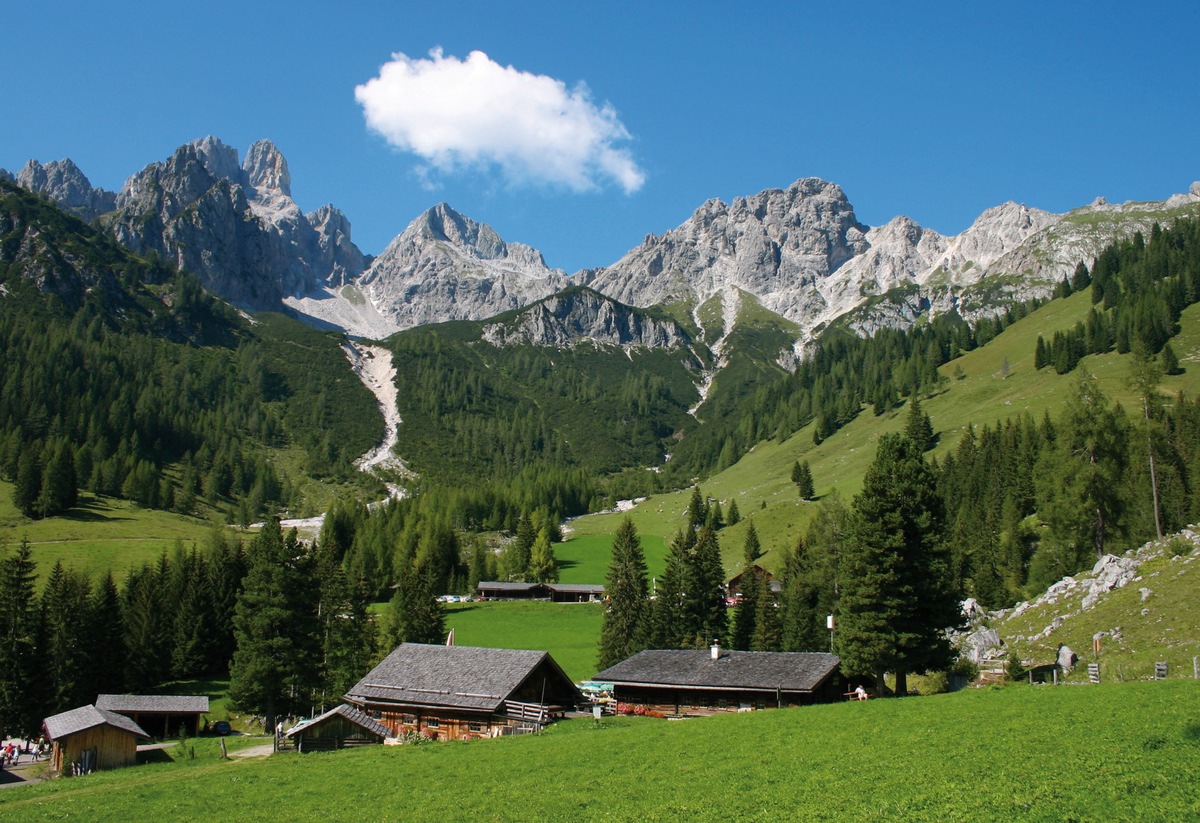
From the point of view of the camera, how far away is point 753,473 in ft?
621

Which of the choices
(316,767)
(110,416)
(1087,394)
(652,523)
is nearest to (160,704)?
(316,767)

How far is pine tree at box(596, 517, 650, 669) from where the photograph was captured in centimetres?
6694

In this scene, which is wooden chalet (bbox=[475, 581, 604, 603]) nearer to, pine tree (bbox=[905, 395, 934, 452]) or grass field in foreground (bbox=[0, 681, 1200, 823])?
pine tree (bbox=[905, 395, 934, 452])

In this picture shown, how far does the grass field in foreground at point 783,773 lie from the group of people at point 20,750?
1704cm

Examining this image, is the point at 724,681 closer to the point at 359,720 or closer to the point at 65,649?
the point at 359,720

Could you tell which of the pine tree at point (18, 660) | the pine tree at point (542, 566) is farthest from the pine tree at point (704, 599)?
the pine tree at point (542, 566)

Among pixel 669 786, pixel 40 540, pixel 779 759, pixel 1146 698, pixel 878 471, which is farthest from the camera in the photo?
pixel 40 540

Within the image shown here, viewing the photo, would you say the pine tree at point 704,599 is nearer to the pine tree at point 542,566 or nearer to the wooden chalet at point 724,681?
the wooden chalet at point 724,681

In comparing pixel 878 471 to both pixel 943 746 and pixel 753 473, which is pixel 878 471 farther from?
pixel 753 473

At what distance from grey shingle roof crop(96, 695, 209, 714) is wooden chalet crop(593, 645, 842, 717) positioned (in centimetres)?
2739

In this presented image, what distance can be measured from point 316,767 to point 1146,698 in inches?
1131

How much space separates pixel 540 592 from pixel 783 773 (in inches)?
4139

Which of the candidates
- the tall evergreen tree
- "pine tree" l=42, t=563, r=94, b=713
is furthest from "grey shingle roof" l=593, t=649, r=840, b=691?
"pine tree" l=42, t=563, r=94, b=713

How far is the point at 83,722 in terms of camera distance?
4331 cm
